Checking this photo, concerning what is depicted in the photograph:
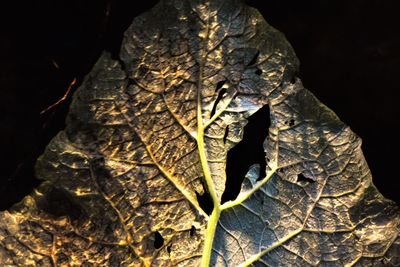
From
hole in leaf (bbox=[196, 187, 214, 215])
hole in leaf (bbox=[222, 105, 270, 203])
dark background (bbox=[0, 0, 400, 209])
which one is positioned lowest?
hole in leaf (bbox=[196, 187, 214, 215])

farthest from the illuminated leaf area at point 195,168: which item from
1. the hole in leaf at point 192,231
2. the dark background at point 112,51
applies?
the dark background at point 112,51

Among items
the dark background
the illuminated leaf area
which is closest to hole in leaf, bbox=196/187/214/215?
the illuminated leaf area

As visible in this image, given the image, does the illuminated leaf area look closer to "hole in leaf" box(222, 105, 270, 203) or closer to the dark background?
"hole in leaf" box(222, 105, 270, 203)

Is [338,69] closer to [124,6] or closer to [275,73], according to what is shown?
[275,73]

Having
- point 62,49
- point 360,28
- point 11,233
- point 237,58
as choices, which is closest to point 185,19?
point 237,58

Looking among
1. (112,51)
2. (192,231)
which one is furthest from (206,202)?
(112,51)

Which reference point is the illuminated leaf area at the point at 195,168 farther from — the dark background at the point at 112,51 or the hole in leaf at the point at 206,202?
the dark background at the point at 112,51

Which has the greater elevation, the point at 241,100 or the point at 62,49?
the point at 62,49

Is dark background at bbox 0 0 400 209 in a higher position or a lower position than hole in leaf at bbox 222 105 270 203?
higher

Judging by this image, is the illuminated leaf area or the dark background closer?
the illuminated leaf area
